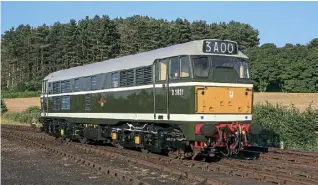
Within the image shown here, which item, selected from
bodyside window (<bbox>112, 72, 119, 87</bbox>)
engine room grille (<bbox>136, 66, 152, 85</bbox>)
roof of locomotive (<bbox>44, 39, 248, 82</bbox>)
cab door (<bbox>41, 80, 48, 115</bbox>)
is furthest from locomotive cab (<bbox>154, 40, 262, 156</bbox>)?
cab door (<bbox>41, 80, 48, 115</bbox>)

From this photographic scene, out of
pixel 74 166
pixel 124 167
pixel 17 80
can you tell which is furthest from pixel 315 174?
pixel 17 80

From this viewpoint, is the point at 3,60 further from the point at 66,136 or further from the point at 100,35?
the point at 66,136

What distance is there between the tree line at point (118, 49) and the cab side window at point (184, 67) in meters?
65.2

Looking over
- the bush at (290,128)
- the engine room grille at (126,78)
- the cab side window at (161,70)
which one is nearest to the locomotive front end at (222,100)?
the cab side window at (161,70)

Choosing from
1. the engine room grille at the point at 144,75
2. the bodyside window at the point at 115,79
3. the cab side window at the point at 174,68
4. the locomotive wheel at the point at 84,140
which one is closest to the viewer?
the cab side window at the point at 174,68

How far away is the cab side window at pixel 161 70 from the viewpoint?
14.0 m

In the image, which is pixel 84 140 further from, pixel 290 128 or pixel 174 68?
pixel 290 128

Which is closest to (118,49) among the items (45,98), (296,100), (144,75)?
(296,100)

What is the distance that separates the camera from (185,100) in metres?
13.1

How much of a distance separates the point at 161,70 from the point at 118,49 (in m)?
76.0

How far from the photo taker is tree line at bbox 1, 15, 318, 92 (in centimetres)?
8256

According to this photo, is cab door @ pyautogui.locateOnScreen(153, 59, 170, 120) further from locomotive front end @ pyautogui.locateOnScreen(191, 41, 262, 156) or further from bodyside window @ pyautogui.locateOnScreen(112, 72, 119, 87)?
bodyside window @ pyautogui.locateOnScreen(112, 72, 119, 87)

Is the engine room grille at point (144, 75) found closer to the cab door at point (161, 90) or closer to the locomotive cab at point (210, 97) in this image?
the cab door at point (161, 90)

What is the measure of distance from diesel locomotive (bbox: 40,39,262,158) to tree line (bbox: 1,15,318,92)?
63372mm
